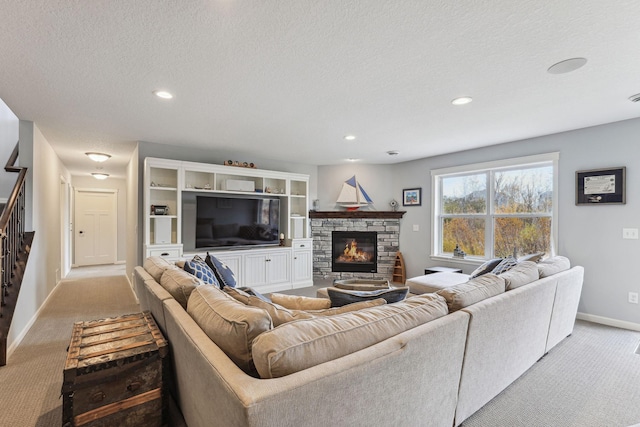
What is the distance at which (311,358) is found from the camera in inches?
41.6

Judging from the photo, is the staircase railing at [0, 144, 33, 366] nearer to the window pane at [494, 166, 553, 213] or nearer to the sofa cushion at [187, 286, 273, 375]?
the sofa cushion at [187, 286, 273, 375]

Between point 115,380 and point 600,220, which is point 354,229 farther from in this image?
point 115,380

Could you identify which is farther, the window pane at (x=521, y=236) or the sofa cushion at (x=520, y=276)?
the window pane at (x=521, y=236)

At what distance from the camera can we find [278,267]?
16.7 feet

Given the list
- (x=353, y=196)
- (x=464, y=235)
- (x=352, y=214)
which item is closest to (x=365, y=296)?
(x=464, y=235)

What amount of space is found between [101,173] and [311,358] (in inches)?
325

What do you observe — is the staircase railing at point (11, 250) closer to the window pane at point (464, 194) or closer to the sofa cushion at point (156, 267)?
the sofa cushion at point (156, 267)

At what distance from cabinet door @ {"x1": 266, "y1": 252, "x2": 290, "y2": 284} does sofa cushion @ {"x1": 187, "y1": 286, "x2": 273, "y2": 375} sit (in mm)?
3633

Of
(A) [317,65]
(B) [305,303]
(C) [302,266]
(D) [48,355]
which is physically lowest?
(D) [48,355]

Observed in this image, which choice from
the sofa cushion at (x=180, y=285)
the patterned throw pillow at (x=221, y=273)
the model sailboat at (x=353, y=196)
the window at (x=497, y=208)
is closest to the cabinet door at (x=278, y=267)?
the model sailboat at (x=353, y=196)

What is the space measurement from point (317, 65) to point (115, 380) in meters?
2.18

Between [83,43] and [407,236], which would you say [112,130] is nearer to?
[83,43]

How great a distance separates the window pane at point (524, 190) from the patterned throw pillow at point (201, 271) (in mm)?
4108

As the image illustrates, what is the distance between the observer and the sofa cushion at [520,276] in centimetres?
215
